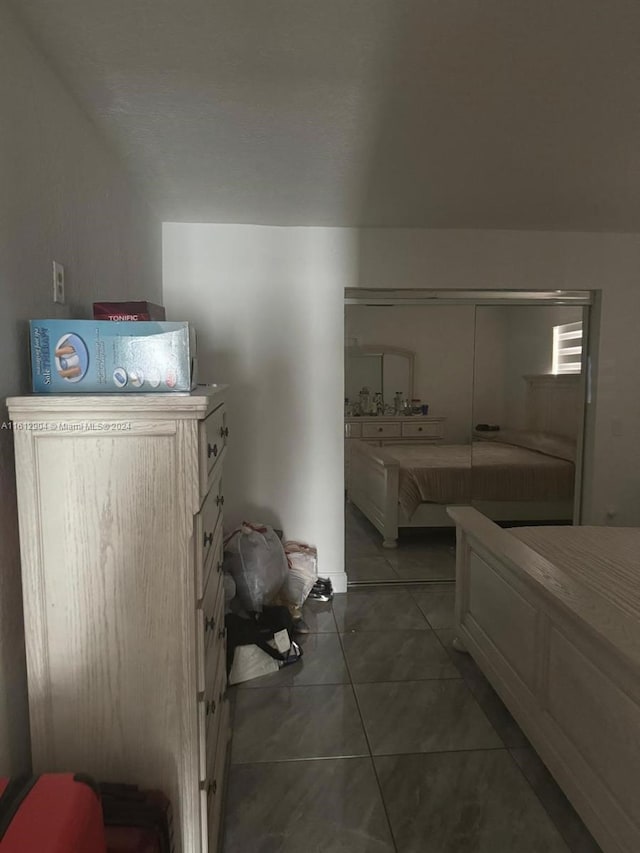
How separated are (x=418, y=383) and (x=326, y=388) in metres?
0.66

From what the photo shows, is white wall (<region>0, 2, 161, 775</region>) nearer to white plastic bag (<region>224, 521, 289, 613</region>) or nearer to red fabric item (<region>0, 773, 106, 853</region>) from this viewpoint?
red fabric item (<region>0, 773, 106, 853</region>)

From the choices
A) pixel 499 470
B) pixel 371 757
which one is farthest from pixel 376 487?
pixel 371 757

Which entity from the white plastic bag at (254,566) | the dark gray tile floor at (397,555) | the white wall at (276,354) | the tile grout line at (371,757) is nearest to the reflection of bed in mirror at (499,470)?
the dark gray tile floor at (397,555)

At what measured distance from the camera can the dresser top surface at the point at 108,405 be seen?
3.84ft

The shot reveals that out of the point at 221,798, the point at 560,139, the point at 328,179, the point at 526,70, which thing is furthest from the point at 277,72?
the point at 221,798

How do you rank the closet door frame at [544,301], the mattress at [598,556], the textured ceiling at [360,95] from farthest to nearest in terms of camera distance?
the closet door frame at [544,301]
the mattress at [598,556]
the textured ceiling at [360,95]

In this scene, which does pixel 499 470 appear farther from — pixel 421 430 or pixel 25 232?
pixel 25 232

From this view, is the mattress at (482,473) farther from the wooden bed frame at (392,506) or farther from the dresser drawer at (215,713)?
the dresser drawer at (215,713)

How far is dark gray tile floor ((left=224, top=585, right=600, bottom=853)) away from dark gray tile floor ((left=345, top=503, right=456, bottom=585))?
84 centimetres

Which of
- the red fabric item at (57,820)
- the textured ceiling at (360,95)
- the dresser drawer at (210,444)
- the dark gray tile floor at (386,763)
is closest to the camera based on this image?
the red fabric item at (57,820)

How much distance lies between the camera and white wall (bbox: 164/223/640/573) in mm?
3336

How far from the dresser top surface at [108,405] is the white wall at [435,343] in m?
2.41

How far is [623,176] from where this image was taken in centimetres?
253

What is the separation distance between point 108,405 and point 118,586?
0.41 meters
